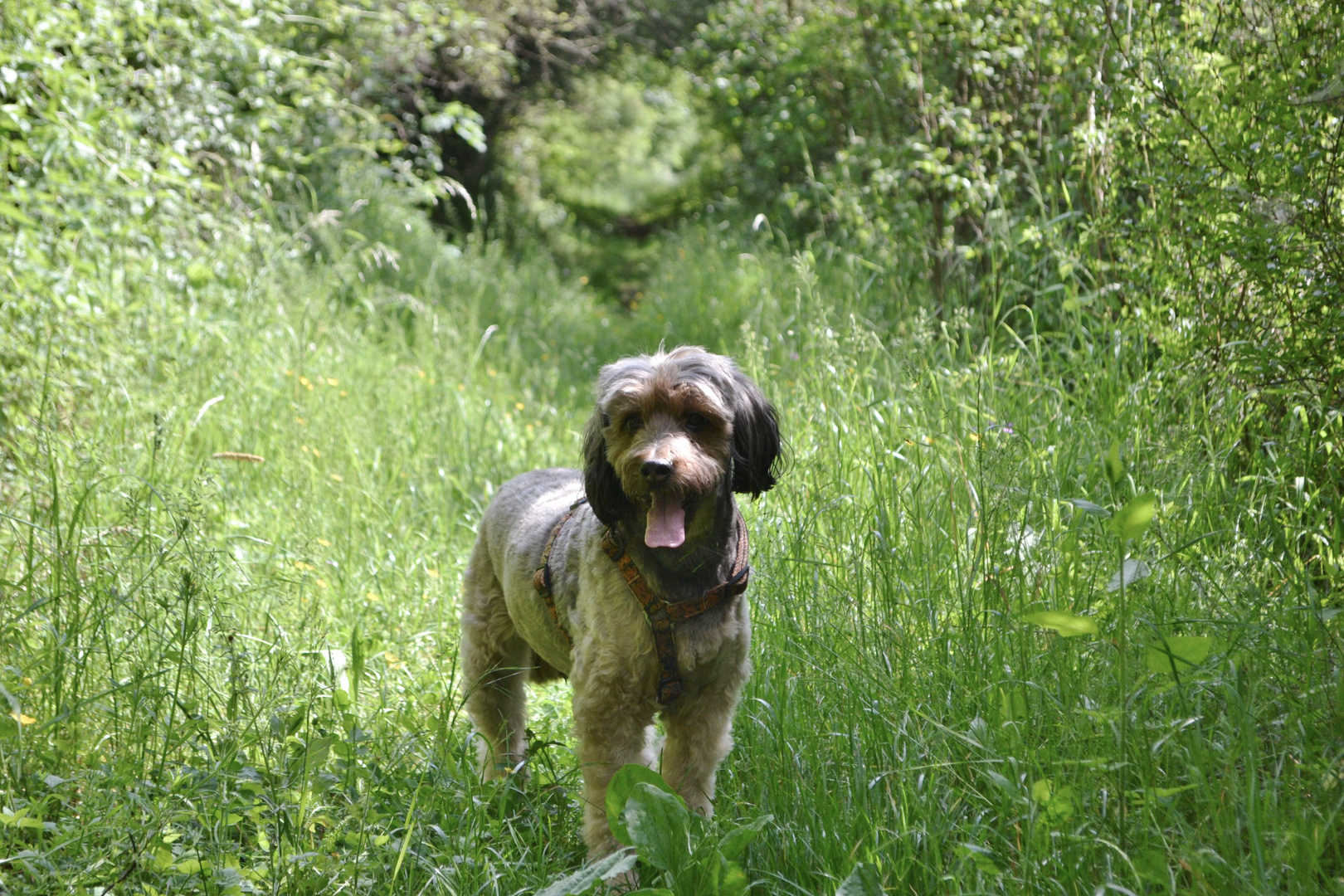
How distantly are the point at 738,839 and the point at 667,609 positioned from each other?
74cm

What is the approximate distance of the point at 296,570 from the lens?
473 centimetres

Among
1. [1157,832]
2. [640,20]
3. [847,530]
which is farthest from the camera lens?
[640,20]

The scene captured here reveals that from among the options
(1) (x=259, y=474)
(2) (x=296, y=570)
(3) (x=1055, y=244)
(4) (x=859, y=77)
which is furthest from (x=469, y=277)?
(3) (x=1055, y=244)

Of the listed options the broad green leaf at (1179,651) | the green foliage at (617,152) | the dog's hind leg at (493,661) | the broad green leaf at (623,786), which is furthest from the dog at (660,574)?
the green foliage at (617,152)

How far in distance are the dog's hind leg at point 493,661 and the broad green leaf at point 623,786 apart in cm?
130

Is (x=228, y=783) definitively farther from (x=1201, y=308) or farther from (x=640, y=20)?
(x=640, y=20)

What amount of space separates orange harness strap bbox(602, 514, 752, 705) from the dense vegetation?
38 cm

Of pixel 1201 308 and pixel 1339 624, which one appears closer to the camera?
pixel 1339 624

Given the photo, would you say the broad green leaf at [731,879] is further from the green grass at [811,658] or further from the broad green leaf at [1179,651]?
the broad green leaf at [1179,651]

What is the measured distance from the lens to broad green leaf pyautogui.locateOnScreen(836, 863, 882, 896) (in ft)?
7.72

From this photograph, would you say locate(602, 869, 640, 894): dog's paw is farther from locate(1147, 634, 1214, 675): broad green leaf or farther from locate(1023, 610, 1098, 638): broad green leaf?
locate(1147, 634, 1214, 675): broad green leaf

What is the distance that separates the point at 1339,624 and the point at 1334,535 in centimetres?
31

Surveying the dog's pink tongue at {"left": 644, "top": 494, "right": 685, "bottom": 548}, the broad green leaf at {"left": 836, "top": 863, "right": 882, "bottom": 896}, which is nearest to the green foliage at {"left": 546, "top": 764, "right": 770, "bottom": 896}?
the broad green leaf at {"left": 836, "top": 863, "right": 882, "bottom": 896}

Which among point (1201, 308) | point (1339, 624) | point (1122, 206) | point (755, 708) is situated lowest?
point (755, 708)
